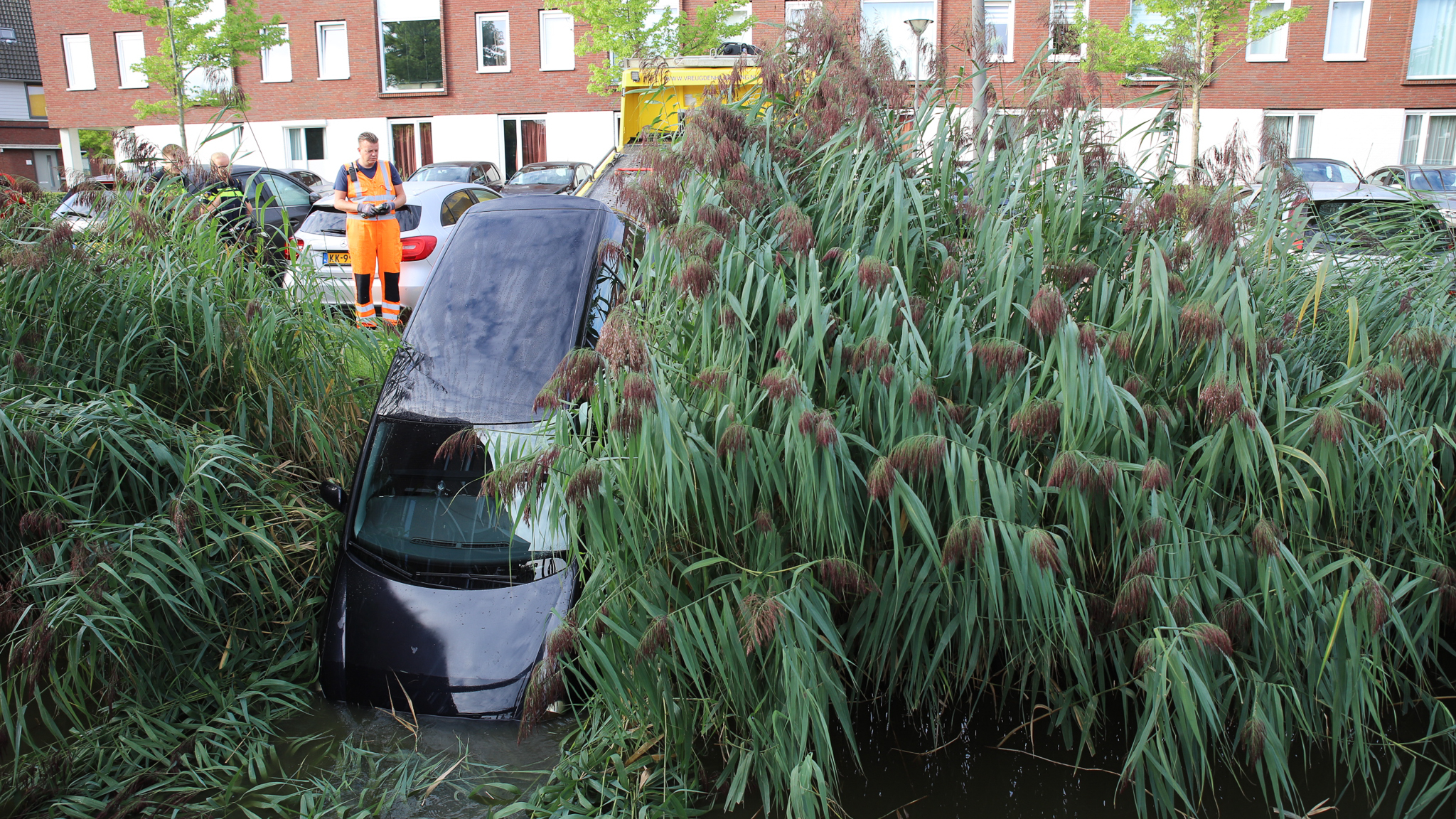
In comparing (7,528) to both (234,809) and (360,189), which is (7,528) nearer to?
(234,809)

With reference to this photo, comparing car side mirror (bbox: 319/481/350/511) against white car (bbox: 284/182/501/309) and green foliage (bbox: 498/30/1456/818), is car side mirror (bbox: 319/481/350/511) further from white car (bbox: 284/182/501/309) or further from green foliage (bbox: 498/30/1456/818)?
white car (bbox: 284/182/501/309)

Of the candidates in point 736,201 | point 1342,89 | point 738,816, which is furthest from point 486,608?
point 1342,89

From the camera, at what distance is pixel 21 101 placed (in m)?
40.0

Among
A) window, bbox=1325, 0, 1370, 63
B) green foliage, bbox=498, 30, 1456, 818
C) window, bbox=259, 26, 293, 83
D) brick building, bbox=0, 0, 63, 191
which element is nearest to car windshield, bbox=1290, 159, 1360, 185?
window, bbox=1325, 0, 1370, 63

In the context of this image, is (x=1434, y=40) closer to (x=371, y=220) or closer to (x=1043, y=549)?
(x=371, y=220)

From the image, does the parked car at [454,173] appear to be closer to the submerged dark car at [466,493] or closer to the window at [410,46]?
the window at [410,46]

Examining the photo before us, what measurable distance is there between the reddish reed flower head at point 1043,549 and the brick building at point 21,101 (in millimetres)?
47327

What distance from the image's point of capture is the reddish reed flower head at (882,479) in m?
2.47

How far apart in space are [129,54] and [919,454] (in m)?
35.3

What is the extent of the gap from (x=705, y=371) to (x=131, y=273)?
3392 millimetres

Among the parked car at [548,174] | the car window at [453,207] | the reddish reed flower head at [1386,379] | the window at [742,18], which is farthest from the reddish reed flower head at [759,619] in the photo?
the window at [742,18]

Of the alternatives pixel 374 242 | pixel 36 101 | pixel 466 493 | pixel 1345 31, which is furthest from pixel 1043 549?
pixel 36 101

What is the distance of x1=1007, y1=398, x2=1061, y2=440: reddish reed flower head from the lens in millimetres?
2678

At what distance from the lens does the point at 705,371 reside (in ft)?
9.14
